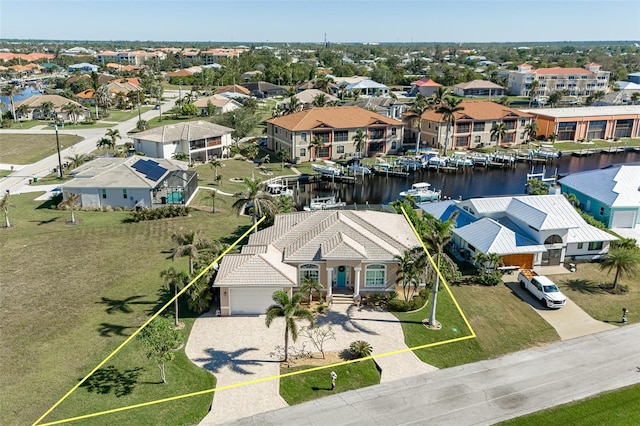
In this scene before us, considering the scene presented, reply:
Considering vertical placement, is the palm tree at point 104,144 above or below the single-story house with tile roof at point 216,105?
below

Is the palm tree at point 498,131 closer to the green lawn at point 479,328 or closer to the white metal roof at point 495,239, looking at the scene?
the white metal roof at point 495,239

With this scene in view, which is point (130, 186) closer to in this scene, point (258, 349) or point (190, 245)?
point (190, 245)

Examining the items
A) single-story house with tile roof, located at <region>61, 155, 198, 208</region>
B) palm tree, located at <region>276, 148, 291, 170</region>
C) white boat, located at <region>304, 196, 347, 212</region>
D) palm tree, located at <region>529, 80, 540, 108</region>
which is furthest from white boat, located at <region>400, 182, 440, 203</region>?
palm tree, located at <region>529, 80, 540, 108</region>

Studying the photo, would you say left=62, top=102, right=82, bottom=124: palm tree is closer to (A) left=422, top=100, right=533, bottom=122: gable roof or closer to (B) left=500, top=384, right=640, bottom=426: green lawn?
(A) left=422, top=100, right=533, bottom=122: gable roof

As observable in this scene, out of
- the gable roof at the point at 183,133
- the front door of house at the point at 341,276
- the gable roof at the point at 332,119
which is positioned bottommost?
the front door of house at the point at 341,276

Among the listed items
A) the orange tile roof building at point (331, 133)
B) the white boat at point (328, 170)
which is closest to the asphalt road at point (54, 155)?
the orange tile roof building at point (331, 133)

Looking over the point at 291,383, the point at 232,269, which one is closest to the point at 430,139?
the point at 232,269

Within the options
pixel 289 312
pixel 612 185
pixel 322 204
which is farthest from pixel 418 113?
pixel 289 312
